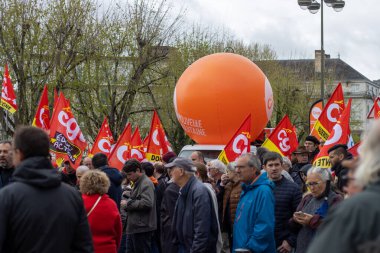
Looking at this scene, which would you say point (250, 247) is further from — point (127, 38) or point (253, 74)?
point (127, 38)

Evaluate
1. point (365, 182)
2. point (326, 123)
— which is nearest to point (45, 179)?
point (365, 182)

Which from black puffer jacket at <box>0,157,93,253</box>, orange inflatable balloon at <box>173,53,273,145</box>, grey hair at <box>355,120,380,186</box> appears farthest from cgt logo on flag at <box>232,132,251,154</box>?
grey hair at <box>355,120,380,186</box>

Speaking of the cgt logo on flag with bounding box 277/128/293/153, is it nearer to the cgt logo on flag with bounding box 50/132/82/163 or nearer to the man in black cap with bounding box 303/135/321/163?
the man in black cap with bounding box 303/135/321/163

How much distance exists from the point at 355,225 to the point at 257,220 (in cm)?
507

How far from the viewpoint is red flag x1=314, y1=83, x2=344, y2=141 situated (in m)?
14.2

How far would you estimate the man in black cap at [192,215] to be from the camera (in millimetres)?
8430

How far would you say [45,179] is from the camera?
5.21 metres

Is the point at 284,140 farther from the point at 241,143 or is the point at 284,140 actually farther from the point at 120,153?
the point at 120,153

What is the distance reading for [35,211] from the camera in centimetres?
515

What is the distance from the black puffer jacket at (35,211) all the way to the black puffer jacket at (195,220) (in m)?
3.16

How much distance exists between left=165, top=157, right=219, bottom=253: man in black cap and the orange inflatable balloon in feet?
27.8

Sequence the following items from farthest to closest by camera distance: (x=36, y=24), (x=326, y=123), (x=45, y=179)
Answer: (x=36, y=24)
(x=326, y=123)
(x=45, y=179)

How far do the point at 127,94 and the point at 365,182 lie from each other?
29.9 meters

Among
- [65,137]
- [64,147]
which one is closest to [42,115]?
[65,137]
